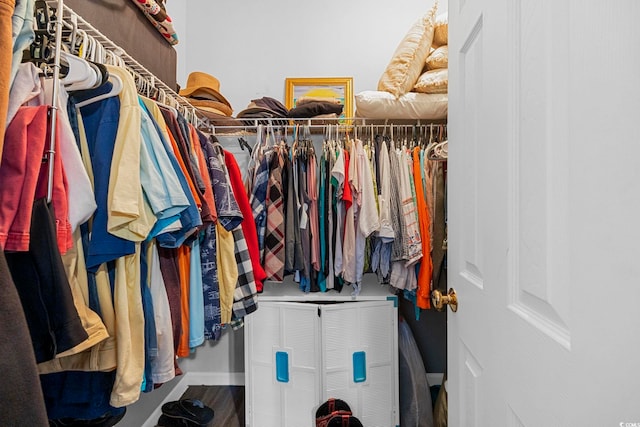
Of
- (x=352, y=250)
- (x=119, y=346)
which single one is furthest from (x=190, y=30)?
(x=119, y=346)

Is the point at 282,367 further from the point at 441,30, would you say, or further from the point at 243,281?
the point at 441,30

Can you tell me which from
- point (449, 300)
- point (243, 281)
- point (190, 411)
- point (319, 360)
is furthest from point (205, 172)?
point (190, 411)

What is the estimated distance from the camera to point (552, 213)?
0.45 m

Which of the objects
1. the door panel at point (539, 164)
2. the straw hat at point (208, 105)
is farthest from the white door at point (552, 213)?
the straw hat at point (208, 105)

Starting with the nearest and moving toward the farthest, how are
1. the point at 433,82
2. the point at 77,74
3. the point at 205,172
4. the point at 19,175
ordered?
the point at 19,175 < the point at 77,74 < the point at 205,172 < the point at 433,82

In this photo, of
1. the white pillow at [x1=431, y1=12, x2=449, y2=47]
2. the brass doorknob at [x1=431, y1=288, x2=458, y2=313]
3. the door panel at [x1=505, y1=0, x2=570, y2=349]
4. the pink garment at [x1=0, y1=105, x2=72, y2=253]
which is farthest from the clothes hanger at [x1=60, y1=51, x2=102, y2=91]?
the white pillow at [x1=431, y1=12, x2=449, y2=47]

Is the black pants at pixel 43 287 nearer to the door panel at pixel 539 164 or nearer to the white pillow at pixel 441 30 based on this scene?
the door panel at pixel 539 164

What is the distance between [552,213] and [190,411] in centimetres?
207

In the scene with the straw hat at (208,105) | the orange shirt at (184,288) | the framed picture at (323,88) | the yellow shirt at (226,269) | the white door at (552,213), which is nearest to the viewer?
the white door at (552,213)

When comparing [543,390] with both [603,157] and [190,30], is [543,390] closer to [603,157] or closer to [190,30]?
[603,157]

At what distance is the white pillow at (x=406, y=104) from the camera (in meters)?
1.86

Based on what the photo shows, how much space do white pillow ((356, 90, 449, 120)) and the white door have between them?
1084 mm

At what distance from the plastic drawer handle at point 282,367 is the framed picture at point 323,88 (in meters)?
1.50

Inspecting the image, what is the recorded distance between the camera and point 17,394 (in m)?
0.48
